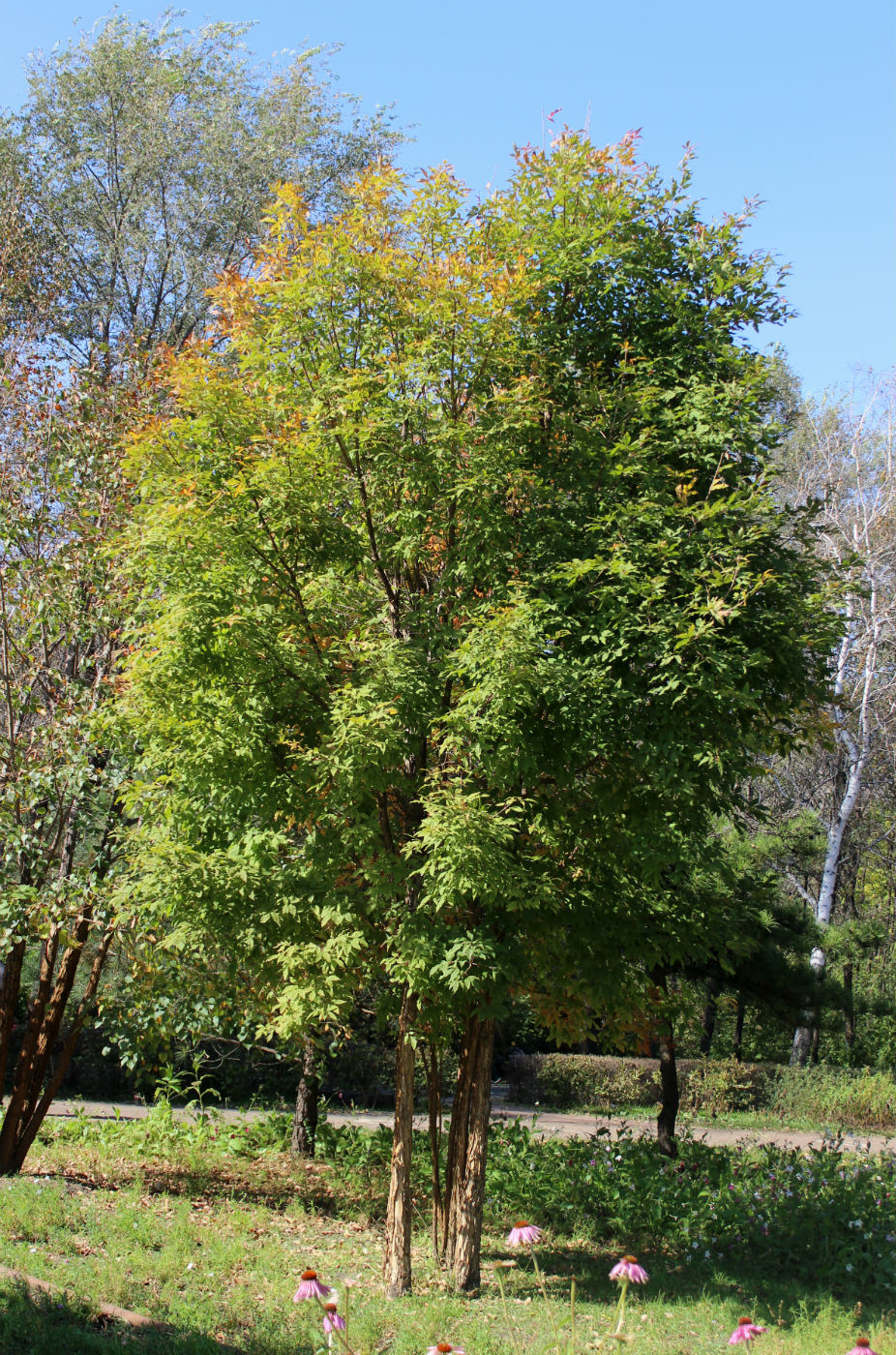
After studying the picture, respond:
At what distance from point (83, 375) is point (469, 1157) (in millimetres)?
7065

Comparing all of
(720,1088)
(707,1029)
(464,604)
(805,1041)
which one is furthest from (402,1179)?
(805,1041)

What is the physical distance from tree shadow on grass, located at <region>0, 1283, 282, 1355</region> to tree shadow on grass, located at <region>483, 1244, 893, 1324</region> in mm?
2704

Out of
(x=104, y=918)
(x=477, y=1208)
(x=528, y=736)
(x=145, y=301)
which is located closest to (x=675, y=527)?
(x=528, y=736)

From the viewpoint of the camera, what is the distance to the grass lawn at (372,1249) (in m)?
5.38

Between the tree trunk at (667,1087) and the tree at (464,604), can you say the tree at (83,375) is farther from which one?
the tree trunk at (667,1087)

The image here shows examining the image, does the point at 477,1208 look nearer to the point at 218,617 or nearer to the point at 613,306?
the point at 218,617

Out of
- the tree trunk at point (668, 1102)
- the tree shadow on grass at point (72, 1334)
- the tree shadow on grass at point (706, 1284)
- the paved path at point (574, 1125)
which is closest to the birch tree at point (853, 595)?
the paved path at point (574, 1125)

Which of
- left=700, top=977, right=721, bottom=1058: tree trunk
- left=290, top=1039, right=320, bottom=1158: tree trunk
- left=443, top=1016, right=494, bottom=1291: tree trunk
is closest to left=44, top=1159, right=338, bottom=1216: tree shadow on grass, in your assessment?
left=290, top=1039, right=320, bottom=1158: tree trunk

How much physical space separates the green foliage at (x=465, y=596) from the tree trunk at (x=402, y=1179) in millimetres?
344

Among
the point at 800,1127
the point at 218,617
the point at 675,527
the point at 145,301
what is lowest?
the point at 800,1127

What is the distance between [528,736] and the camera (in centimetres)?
595

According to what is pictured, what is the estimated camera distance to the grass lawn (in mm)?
5383

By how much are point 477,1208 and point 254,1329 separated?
6.30 ft

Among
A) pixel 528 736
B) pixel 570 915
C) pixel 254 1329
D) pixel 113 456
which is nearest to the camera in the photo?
pixel 254 1329
